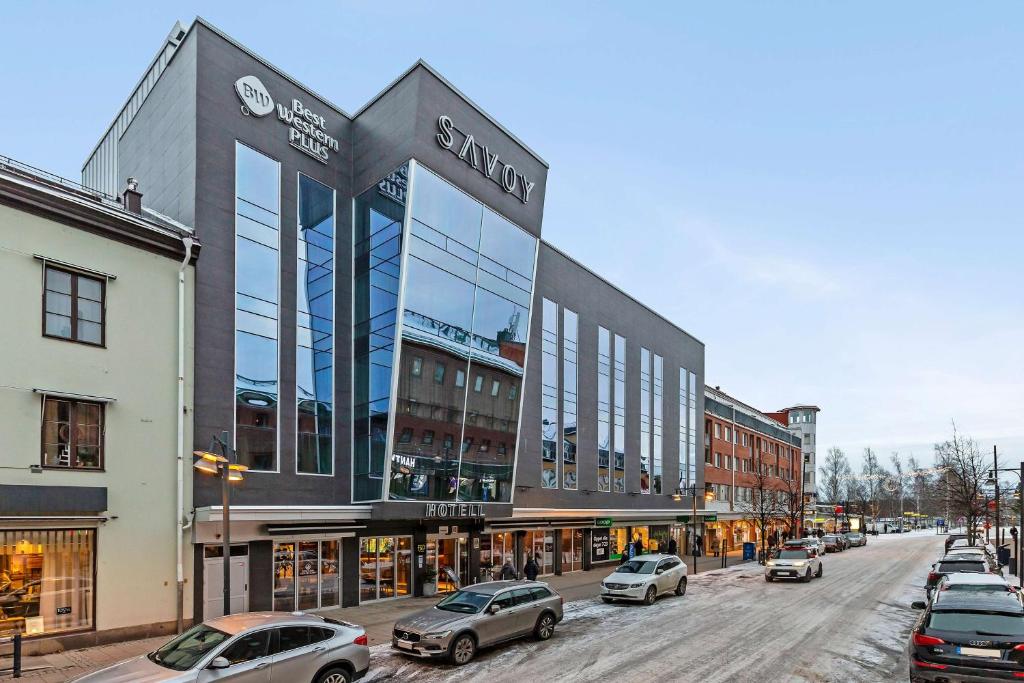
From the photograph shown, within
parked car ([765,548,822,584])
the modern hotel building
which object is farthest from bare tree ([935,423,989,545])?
the modern hotel building

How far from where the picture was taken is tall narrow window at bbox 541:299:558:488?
32.9 metres

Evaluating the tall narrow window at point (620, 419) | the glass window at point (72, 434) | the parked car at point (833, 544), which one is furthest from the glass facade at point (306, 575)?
the parked car at point (833, 544)

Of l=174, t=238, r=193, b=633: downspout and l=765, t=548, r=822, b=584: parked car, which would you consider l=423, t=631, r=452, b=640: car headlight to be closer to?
l=174, t=238, r=193, b=633: downspout

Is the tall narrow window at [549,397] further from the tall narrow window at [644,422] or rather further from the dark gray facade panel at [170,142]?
the dark gray facade panel at [170,142]

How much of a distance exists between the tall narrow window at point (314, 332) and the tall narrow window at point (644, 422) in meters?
23.6

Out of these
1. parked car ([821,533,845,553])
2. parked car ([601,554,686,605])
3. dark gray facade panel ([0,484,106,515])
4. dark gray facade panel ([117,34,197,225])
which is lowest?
parked car ([821,533,845,553])

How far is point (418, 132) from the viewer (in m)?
22.9

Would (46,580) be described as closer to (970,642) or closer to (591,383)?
(970,642)

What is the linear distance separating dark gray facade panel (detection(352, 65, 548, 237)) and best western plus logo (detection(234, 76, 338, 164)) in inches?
50.4

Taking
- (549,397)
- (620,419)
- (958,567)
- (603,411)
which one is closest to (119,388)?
(549,397)

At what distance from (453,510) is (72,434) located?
1208 cm

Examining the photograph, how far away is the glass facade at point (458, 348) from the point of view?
22.7 metres

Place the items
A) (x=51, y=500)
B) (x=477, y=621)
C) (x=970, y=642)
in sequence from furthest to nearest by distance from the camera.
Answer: (x=51, y=500) < (x=477, y=621) < (x=970, y=642)

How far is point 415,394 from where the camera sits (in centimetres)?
2280
